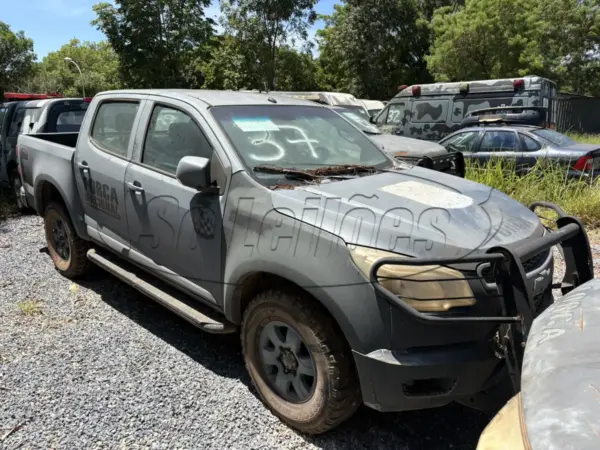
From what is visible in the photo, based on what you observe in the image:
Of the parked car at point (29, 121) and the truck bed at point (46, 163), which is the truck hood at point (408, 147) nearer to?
the truck bed at point (46, 163)

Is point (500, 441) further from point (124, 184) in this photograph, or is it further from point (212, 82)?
point (212, 82)

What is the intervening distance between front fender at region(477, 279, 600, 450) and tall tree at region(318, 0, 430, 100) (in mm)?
30729

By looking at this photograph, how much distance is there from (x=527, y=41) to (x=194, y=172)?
2590cm

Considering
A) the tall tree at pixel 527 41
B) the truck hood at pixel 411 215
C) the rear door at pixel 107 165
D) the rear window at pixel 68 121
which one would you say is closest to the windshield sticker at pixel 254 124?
the truck hood at pixel 411 215

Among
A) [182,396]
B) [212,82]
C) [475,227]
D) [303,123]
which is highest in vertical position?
[212,82]

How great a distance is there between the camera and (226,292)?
9.50ft

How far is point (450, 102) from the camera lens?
12.7m

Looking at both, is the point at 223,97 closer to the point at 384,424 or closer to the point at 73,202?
the point at 73,202

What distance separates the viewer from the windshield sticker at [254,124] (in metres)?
3.19

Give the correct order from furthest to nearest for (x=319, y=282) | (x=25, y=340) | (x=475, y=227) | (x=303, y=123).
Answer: (x=25, y=340), (x=303, y=123), (x=475, y=227), (x=319, y=282)

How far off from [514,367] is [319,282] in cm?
92

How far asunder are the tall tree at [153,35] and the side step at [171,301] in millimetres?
19940

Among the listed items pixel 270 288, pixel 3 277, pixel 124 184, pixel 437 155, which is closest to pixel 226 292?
pixel 270 288

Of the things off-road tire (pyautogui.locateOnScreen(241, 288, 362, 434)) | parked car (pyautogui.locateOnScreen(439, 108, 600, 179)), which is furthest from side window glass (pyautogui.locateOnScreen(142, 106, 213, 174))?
parked car (pyautogui.locateOnScreen(439, 108, 600, 179))
